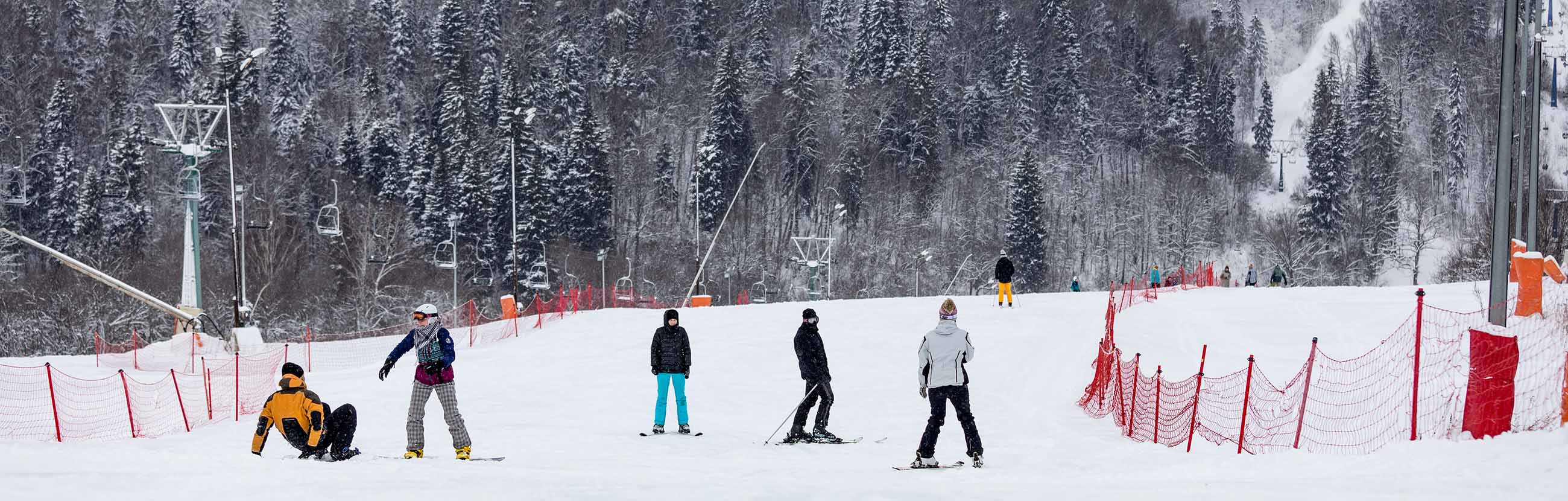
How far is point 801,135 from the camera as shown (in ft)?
319

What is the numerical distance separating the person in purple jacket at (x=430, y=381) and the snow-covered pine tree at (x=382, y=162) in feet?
256

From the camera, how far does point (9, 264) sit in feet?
260

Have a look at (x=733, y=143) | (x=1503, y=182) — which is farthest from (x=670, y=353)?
(x=733, y=143)

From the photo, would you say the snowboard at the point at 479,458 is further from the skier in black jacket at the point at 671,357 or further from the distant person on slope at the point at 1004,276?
the distant person on slope at the point at 1004,276

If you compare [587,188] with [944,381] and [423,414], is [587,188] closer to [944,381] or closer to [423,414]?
[423,414]

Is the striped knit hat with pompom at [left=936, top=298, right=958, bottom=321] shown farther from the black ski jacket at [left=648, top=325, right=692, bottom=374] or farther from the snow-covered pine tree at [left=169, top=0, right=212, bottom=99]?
the snow-covered pine tree at [left=169, top=0, right=212, bottom=99]

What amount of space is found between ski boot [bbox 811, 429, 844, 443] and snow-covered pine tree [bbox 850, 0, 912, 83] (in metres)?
91.3

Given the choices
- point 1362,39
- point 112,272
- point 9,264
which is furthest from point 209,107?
point 1362,39

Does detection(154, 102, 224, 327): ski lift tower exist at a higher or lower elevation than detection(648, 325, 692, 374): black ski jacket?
higher

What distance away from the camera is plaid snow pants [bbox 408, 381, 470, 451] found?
1157 centimetres

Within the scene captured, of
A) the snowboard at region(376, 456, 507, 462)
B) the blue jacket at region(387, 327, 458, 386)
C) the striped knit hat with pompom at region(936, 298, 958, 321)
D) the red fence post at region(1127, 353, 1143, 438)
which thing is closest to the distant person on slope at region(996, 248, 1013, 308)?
the red fence post at region(1127, 353, 1143, 438)

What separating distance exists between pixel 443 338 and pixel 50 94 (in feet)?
343

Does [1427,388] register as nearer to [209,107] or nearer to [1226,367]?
[1226,367]

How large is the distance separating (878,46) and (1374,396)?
3644 inches
